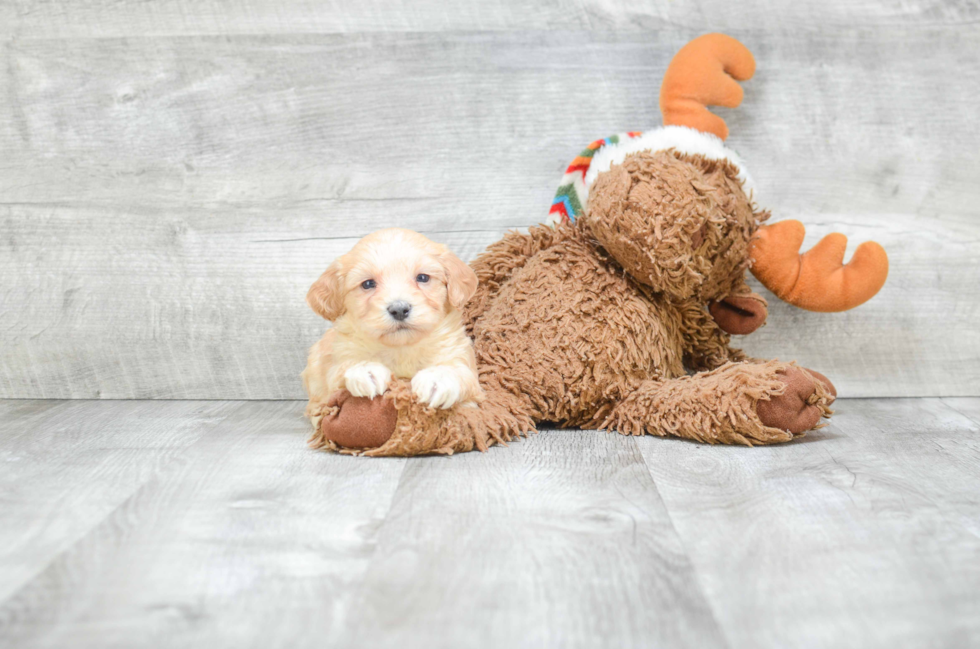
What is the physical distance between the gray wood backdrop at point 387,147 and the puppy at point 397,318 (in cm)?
45

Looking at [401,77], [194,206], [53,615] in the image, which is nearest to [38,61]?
[194,206]

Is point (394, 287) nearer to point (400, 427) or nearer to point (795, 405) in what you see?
point (400, 427)

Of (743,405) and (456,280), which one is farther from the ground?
(456,280)

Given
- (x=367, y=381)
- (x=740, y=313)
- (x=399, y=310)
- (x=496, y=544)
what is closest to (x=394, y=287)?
(x=399, y=310)

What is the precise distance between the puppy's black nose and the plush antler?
2.26ft

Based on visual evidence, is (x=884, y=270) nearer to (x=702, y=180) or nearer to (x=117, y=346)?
(x=702, y=180)

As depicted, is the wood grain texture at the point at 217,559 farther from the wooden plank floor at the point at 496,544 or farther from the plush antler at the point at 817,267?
the plush antler at the point at 817,267

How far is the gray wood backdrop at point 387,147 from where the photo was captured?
5.20 feet

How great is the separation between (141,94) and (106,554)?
3.70 feet

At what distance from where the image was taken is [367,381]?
112 centimetres

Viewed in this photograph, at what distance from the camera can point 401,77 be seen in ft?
5.23

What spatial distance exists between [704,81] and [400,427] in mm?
872

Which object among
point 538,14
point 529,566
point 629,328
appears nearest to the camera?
point 529,566

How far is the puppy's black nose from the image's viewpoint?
1.10 metres
